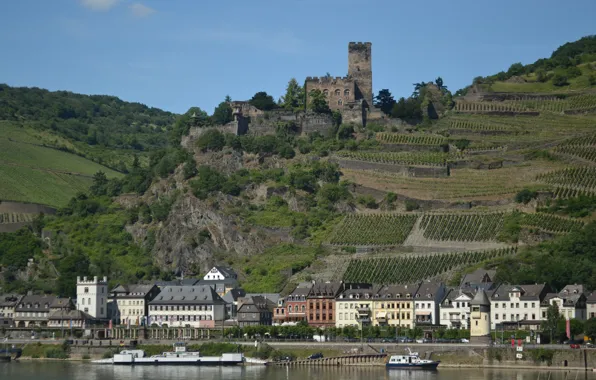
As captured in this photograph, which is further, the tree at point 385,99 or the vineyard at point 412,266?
the tree at point 385,99

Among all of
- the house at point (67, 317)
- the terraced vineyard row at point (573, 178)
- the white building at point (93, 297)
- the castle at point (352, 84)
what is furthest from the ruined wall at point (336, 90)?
the house at point (67, 317)

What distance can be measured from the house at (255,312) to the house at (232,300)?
5.72 ft

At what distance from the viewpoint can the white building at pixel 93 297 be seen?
4461 inches

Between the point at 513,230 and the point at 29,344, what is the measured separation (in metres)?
41.4

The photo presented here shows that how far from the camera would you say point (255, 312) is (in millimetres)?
106812

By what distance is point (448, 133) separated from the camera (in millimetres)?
→ 142250

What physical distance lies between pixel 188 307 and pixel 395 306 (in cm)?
1750

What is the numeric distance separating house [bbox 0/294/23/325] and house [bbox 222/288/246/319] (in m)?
18.3

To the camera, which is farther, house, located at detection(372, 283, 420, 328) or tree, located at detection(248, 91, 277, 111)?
tree, located at detection(248, 91, 277, 111)

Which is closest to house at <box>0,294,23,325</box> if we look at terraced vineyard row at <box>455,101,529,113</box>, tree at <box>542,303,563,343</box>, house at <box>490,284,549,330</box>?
house at <box>490,284,549,330</box>

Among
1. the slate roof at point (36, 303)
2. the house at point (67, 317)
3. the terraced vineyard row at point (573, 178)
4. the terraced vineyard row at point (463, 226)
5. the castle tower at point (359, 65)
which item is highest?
the castle tower at point (359, 65)

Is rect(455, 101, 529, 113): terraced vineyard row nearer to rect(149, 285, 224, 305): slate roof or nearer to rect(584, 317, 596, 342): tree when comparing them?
rect(149, 285, 224, 305): slate roof

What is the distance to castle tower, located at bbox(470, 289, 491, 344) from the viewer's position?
93250 mm

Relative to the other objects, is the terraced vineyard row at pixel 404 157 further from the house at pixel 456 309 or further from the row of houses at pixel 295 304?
the house at pixel 456 309
